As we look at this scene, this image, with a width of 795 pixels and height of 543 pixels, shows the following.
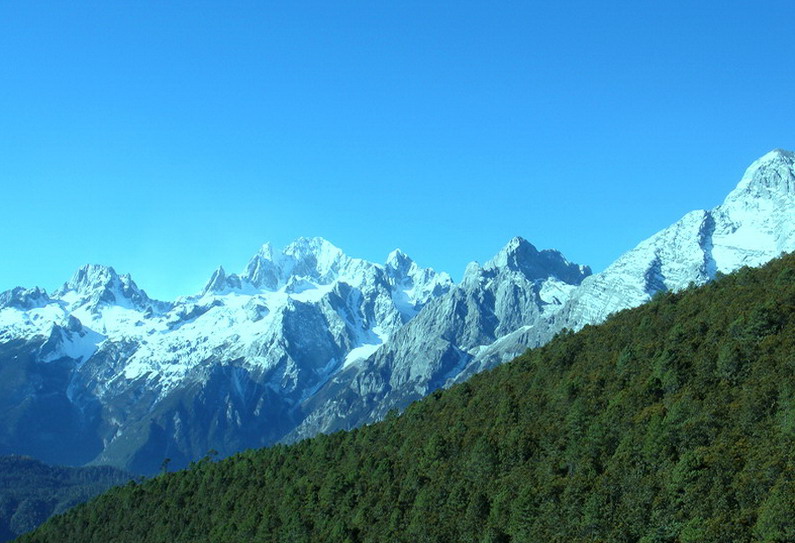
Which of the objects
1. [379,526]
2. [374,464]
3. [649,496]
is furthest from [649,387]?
[374,464]

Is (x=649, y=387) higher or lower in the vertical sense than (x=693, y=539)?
higher

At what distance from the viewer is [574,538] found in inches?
4648

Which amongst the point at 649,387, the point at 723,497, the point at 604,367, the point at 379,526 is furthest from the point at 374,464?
the point at 723,497

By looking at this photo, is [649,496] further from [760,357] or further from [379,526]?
[379,526]

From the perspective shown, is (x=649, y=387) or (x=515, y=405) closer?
(x=649, y=387)

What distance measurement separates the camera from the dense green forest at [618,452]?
10862cm

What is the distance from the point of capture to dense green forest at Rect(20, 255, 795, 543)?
108625 mm

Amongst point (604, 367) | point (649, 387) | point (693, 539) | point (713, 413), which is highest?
point (604, 367)

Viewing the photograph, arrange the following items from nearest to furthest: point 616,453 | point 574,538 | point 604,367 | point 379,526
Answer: point 574,538 → point 616,453 → point 379,526 → point 604,367

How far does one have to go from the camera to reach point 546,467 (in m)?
140

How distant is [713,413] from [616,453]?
15.6 m

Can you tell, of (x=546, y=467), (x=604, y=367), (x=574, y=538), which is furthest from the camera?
(x=604, y=367)

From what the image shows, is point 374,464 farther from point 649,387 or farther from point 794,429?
point 794,429

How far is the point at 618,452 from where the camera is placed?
12925cm
